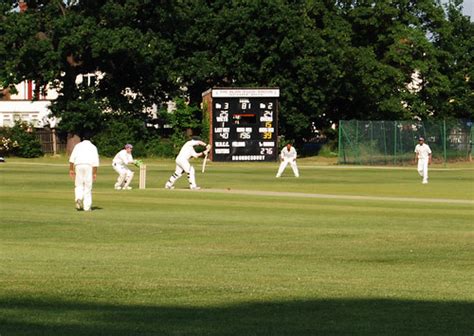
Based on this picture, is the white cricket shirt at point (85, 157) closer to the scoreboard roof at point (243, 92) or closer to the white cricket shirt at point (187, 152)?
the white cricket shirt at point (187, 152)

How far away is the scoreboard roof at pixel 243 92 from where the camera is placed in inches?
2980

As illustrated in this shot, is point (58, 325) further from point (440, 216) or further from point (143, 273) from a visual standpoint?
point (440, 216)

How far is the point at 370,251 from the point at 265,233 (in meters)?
3.98

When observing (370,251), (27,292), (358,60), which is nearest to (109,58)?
(358,60)

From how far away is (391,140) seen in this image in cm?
7769

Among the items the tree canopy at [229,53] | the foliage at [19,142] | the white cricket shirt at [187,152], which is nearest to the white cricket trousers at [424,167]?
the white cricket shirt at [187,152]

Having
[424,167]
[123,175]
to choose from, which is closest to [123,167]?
[123,175]

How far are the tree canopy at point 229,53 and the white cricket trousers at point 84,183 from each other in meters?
47.4

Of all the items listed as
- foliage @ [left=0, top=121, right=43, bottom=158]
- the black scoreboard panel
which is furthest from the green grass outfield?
foliage @ [left=0, top=121, right=43, bottom=158]

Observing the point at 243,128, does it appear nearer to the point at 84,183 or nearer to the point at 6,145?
the point at 6,145

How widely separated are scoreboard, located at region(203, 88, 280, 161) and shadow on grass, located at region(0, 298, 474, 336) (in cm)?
6189

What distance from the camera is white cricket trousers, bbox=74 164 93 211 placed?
30.5m

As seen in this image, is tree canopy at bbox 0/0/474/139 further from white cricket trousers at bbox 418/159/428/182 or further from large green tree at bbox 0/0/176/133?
white cricket trousers at bbox 418/159/428/182

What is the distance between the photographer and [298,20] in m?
83.8
